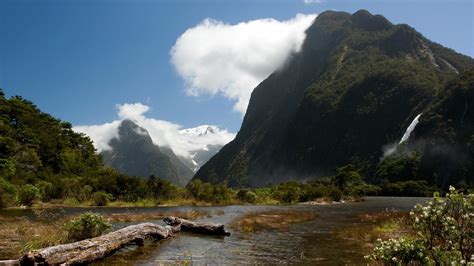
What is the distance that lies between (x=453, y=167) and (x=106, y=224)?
20005 centimetres

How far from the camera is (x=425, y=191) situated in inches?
6511

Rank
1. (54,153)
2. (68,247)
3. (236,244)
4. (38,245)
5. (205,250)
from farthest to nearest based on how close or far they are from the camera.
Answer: (54,153)
(236,244)
(205,250)
(38,245)
(68,247)

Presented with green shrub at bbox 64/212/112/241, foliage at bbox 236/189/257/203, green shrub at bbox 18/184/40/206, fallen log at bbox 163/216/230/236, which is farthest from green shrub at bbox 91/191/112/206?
green shrub at bbox 64/212/112/241

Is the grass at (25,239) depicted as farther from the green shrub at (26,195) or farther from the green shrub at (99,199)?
the green shrub at (99,199)

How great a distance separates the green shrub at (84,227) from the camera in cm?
2094

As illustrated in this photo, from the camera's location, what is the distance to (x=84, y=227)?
21234 mm

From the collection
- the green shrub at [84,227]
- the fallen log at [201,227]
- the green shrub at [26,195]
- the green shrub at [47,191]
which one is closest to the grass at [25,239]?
the green shrub at [84,227]

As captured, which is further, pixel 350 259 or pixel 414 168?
pixel 414 168

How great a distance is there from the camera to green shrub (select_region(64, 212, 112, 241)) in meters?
20.9

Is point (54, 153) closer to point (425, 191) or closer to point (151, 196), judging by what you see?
point (151, 196)

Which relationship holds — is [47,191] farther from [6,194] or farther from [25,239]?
[25,239]

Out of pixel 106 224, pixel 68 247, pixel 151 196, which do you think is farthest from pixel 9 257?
pixel 151 196

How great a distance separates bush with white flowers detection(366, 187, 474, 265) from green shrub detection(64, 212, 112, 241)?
638 inches

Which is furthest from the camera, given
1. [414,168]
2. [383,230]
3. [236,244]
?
[414,168]
